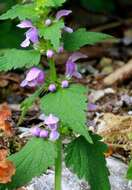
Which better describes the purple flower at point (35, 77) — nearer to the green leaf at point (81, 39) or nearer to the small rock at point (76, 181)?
the green leaf at point (81, 39)

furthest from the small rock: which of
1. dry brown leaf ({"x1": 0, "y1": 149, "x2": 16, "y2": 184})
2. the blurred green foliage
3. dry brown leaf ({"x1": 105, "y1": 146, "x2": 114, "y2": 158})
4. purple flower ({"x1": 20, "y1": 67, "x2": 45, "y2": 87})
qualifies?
the blurred green foliage

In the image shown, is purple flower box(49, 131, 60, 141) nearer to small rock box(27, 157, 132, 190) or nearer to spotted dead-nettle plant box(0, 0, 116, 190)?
spotted dead-nettle plant box(0, 0, 116, 190)

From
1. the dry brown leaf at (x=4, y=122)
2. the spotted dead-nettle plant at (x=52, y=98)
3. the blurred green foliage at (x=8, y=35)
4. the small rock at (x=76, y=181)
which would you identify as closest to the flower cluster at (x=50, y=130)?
the spotted dead-nettle plant at (x=52, y=98)

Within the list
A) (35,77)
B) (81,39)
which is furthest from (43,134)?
(81,39)

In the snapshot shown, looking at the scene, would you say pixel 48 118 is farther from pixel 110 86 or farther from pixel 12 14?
pixel 110 86

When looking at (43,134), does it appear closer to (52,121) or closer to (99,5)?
(52,121)

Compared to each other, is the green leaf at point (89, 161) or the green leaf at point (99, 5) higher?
the green leaf at point (89, 161)
